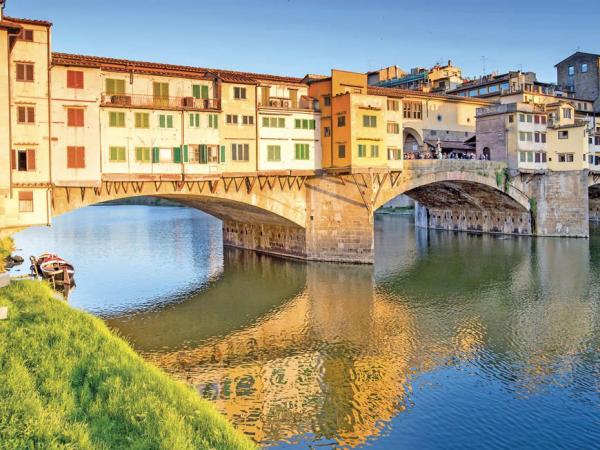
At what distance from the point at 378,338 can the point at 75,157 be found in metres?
22.6

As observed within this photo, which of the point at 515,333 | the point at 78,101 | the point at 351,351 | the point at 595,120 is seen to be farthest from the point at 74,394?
the point at 595,120

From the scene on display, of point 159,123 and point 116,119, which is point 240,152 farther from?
point 116,119

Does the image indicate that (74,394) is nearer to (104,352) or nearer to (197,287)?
(104,352)

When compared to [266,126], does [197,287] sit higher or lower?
lower

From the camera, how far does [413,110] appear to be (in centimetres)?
6581

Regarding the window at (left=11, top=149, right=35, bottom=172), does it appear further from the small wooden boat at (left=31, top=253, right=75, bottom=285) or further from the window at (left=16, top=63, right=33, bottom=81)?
the small wooden boat at (left=31, top=253, right=75, bottom=285)

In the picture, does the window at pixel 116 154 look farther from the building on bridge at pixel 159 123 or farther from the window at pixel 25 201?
the window at pixel 25 201

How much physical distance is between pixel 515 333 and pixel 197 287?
2349 cm

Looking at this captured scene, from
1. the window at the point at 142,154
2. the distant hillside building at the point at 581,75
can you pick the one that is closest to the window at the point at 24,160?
the window at the point at 142,154

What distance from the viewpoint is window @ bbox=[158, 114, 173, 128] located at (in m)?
41.9

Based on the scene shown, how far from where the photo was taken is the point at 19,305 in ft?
78.2

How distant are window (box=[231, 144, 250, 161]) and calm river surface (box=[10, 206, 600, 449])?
9819mm

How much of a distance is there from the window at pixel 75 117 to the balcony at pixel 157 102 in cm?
183

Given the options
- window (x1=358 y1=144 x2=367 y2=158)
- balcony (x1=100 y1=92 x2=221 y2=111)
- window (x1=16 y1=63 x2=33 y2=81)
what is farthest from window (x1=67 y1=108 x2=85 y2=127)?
window (x1=358 y1=144 x2=367 y2=158)
